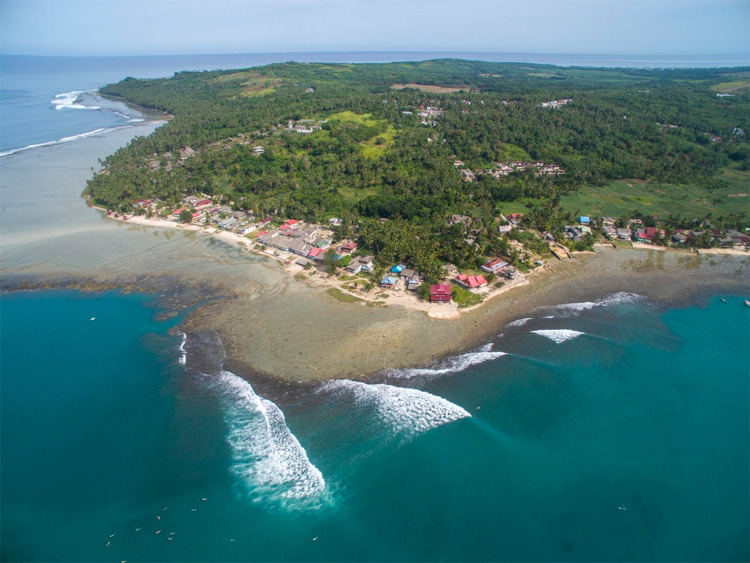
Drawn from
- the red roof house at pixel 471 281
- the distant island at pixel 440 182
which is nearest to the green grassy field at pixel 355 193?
the distant island at pixel 440 182

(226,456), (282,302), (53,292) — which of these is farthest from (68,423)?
(53,292)

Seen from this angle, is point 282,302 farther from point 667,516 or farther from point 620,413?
point 667,516

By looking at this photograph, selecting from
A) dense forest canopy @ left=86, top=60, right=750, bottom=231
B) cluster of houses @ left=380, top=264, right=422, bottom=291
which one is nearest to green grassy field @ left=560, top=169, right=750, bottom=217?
dense forest canopy @ left=86, top=60, right=750, bottom=231

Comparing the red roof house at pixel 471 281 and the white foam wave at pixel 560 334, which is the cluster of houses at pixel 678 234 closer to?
the red roof house at pixel 471 281

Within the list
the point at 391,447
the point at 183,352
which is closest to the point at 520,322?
the point at 391,447

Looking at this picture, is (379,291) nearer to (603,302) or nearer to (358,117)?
(603,302)
